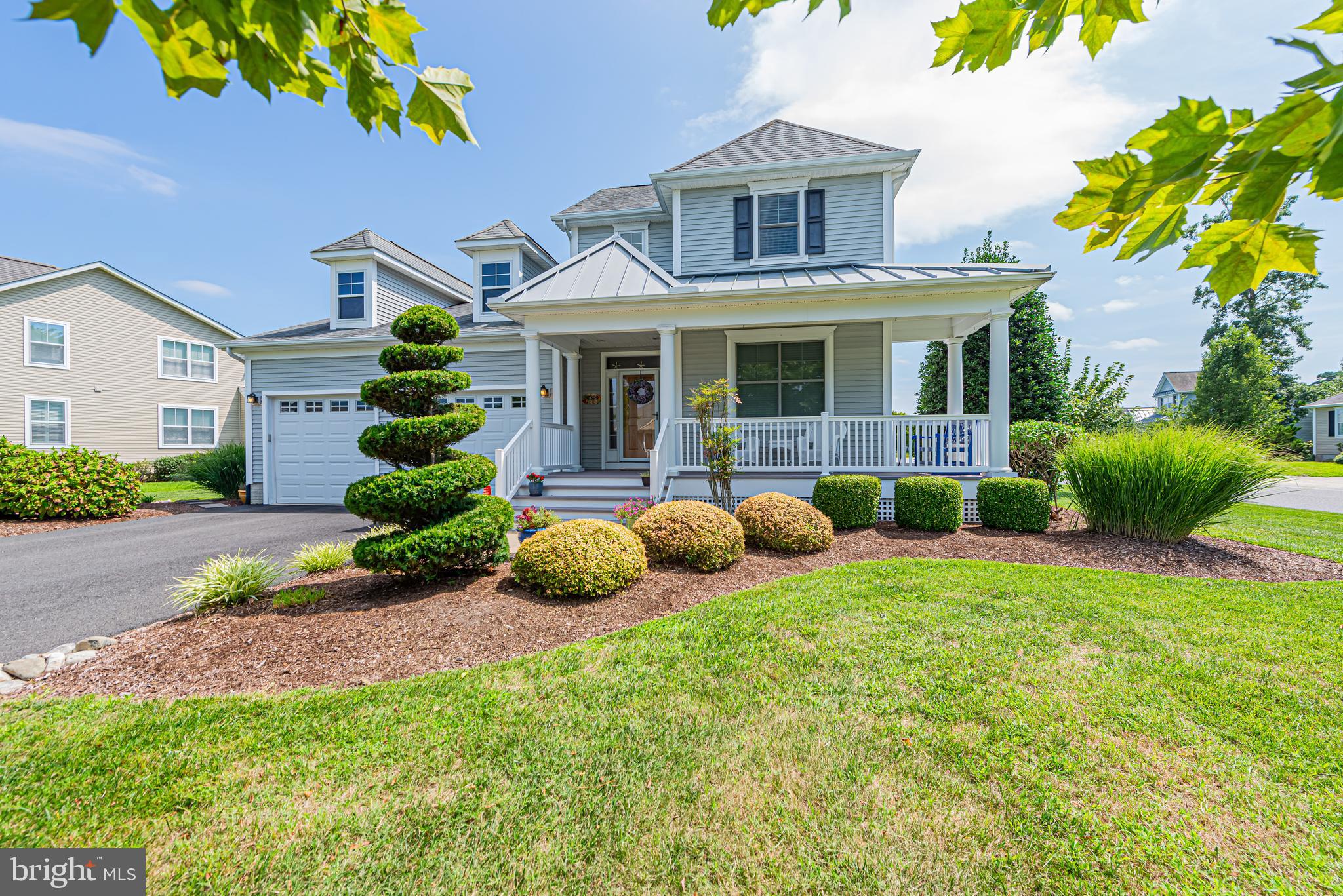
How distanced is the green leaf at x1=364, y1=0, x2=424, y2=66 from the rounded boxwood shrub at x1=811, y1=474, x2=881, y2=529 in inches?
281

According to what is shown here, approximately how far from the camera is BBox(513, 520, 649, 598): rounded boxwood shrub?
4.83 meters

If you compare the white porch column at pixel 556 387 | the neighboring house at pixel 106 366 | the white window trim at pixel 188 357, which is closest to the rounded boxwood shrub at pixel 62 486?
the neighboring house at pixel 106 366

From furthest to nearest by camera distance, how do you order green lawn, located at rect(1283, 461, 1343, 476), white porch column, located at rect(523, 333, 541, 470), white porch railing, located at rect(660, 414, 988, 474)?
green lawn, located at rect(1283, 461, 1343, 476)
white porch column, located at rect(523, 333, 541, 470)
white porch railing, located at rect(660, 414, 988, 474)

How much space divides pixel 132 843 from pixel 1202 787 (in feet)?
14.9

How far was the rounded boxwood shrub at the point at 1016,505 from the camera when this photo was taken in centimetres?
733

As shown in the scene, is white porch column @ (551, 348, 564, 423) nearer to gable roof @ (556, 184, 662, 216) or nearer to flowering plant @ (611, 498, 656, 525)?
flowering plant @ (611, 498, 656, 525)

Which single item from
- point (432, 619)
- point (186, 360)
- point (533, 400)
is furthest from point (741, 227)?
point (186, 360)

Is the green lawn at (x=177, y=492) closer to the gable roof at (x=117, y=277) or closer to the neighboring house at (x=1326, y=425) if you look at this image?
the gable roof at (x=117, y=277)

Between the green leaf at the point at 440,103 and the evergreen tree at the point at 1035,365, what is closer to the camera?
the green leaf at the point at 440,103

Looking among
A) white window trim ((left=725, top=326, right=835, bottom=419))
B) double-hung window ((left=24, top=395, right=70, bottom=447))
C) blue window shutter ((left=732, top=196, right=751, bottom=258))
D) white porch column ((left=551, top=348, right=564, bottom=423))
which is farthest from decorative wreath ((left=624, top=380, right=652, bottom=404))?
double-hung window ((left=24, top=395, right=70, bottom=447))

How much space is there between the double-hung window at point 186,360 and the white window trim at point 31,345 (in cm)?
244

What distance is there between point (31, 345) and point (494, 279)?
Answer: 51.1ft

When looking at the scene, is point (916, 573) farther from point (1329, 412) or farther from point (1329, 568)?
point (1329, 412)

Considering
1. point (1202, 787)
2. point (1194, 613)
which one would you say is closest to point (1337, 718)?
point (1202, 787)
